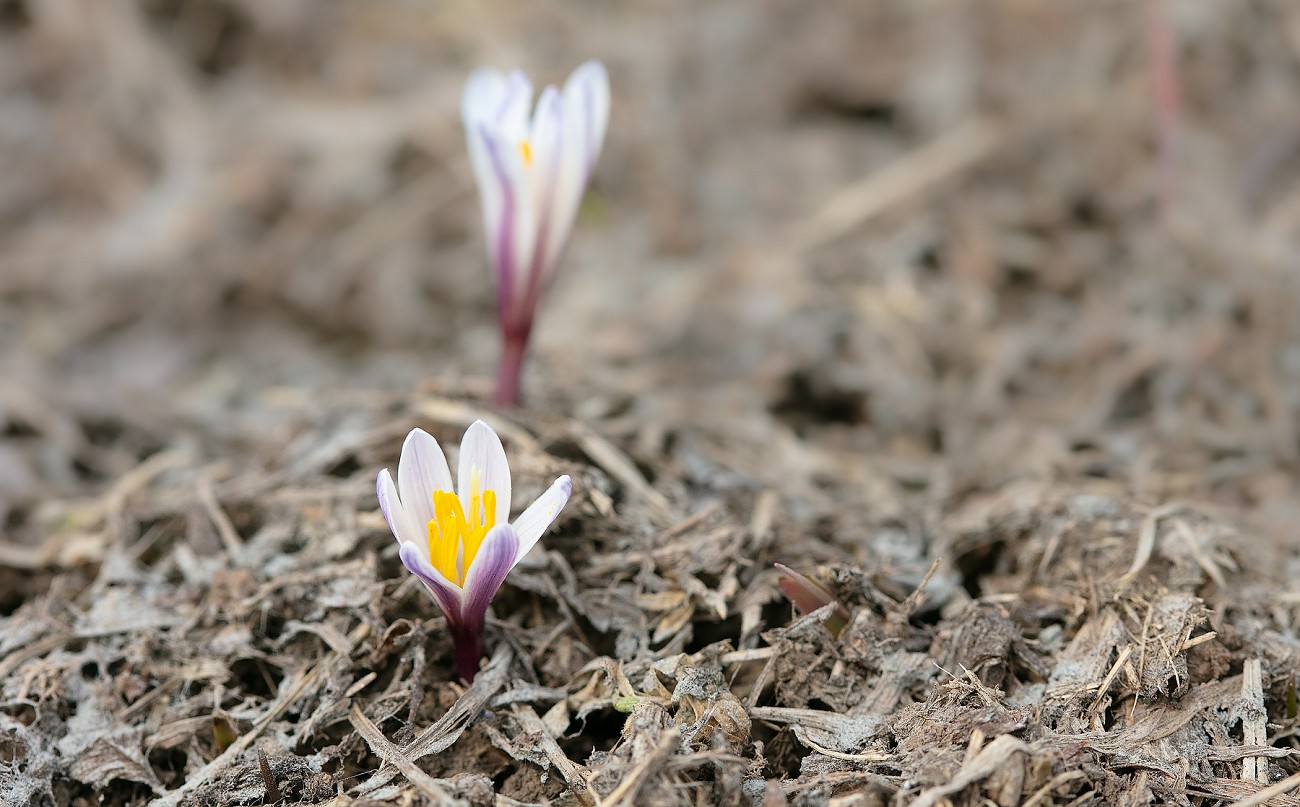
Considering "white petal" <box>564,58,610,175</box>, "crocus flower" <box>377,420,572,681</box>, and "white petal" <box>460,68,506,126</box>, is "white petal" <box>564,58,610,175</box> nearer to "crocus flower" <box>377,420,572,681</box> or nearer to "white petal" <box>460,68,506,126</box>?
"white petal" <box>460,68,506,126</box>

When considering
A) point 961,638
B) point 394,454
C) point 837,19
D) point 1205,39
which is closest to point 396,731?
point 394,454

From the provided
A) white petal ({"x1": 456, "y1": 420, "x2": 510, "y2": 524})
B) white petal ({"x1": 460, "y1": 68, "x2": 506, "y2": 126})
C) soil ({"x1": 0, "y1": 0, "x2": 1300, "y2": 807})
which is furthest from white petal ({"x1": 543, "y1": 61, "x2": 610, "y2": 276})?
white petal ({"x1": 456, "y1": 420, "x2": 510, "y2": 524})

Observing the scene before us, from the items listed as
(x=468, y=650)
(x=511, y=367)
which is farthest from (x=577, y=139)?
(x=468, y=650)

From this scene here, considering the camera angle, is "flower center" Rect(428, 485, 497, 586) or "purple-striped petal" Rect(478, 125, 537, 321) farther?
"purple-striped petal" Rect(478, 125, 537, 321)

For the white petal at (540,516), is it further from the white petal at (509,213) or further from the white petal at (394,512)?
the white petal at (509,213)

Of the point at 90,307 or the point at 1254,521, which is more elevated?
the point at 90,307

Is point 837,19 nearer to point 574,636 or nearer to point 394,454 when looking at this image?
point 394,454

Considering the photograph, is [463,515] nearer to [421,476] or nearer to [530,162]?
[421,476]
